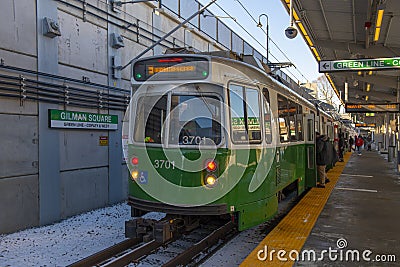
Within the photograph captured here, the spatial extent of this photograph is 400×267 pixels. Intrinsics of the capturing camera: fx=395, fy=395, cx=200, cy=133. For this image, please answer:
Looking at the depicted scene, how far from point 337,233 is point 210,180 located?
266 centimetres

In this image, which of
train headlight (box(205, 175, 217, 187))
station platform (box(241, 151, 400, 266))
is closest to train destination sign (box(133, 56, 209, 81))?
train headlight (box(205, 175, 217, 187))

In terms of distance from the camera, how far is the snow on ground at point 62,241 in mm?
5672

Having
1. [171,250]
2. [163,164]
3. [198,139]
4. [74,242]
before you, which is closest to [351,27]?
[198,139]

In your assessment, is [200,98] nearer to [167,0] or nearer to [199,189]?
[199,189]

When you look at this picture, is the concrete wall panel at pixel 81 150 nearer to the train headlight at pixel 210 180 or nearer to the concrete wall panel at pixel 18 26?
the concrete wall panel at pixel 18 26

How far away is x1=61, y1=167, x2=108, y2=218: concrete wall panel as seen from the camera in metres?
8.14

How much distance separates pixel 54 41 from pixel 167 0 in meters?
5.51

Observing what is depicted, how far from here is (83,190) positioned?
8711 mm

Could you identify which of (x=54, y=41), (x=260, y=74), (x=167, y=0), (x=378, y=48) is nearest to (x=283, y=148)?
(x=260, y=74)

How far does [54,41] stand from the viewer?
7855mm

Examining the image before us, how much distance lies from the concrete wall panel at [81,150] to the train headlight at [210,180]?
384 cm

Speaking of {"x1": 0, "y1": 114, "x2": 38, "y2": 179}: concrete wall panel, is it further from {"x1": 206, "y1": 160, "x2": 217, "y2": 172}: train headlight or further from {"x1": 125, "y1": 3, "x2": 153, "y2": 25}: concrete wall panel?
{"x1": 125, "y1": 3, "x2": 153, "y2": 25}: concrete wall panel

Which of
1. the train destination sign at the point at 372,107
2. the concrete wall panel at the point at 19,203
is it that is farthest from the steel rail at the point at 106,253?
the train destination sign at the point at 372,107

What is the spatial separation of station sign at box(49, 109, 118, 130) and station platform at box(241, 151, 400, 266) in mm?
4595
